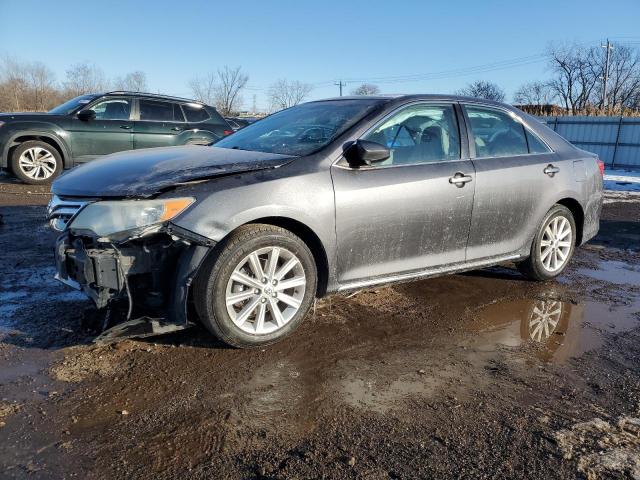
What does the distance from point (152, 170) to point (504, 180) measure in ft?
9.33

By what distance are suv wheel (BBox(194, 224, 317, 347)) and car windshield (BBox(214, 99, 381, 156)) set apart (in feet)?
2.54

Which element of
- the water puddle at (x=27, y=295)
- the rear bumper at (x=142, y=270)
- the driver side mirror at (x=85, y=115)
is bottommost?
the water puddle at (x=27, y=295)

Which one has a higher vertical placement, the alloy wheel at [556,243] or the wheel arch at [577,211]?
the wheel arch at [577,211]

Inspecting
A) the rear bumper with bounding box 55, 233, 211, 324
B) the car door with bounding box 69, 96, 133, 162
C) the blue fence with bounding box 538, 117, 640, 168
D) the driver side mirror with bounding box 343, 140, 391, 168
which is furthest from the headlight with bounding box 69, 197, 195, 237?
the blue fence with bounding box 538, 117, 640, 168

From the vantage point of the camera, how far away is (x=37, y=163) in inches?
382

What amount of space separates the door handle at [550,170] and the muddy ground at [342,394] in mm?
1176

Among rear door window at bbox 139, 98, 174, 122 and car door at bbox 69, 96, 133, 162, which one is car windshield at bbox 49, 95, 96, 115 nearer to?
car door at bbox 69, 96, 133, 162

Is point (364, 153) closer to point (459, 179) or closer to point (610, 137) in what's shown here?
point (459, 179)

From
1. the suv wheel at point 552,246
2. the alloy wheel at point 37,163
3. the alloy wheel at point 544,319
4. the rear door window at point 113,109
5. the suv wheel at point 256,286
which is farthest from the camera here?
the rear door window at point 113,109

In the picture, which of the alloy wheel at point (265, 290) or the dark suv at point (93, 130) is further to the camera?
the dark suv at point (93, 130)

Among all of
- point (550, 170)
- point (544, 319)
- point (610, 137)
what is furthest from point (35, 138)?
point (610, 137)

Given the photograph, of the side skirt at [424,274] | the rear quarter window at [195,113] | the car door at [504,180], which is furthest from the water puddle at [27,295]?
the rear quarter window at [195,113]

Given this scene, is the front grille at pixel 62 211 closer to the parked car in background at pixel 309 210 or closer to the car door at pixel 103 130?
the parked car in background at pixel 309 210

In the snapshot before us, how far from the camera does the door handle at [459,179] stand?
4145mm
